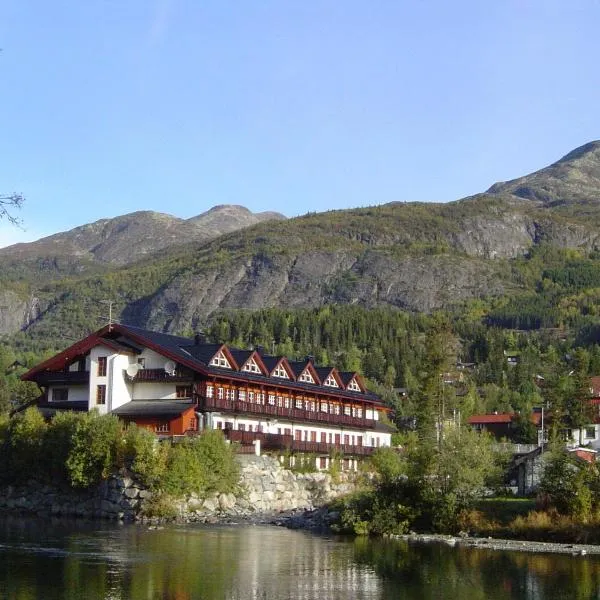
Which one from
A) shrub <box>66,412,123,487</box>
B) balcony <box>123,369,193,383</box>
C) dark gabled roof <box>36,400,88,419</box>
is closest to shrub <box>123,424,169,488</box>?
shrub <box>66,412,123,487</box>

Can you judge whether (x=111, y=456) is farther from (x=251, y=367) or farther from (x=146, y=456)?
(x=251, y=367)

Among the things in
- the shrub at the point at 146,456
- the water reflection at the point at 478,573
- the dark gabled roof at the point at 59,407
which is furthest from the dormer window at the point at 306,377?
the water reflection at the point at 478,573

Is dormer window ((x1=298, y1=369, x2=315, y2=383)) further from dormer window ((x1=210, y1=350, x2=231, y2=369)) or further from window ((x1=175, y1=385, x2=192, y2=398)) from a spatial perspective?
window ((x1=175, y1=385, x2=192, y2=398))

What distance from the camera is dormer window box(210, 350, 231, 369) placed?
250 ft

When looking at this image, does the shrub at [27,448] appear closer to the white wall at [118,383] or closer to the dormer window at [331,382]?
the white wall at [118,383]

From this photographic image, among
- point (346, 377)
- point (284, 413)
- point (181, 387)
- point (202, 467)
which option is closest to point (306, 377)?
point (284, 413)

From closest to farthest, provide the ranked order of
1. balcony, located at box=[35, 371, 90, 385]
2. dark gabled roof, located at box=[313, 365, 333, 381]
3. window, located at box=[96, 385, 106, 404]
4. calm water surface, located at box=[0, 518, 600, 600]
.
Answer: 1. calm water surface, located at box=[0, 518, 600, 600]
2. window, located at box=[96, 385, 106, 404]
3. balcony, located at box=[35, 371, 90, 385]
4. dark gabled roof, located at box=[313, 365, 333, 381]

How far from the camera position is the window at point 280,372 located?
83062mm

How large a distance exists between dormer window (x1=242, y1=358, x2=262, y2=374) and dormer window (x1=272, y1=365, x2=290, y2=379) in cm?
192

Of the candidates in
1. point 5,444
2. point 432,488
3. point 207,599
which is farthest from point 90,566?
point 5,444

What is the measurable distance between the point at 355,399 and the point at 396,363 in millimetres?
101455

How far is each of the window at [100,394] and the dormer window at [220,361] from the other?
338 inches

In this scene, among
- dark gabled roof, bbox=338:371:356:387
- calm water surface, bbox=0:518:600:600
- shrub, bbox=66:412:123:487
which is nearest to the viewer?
calm water surface, bbox=0:518:600:600

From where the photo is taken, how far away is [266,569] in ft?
134
